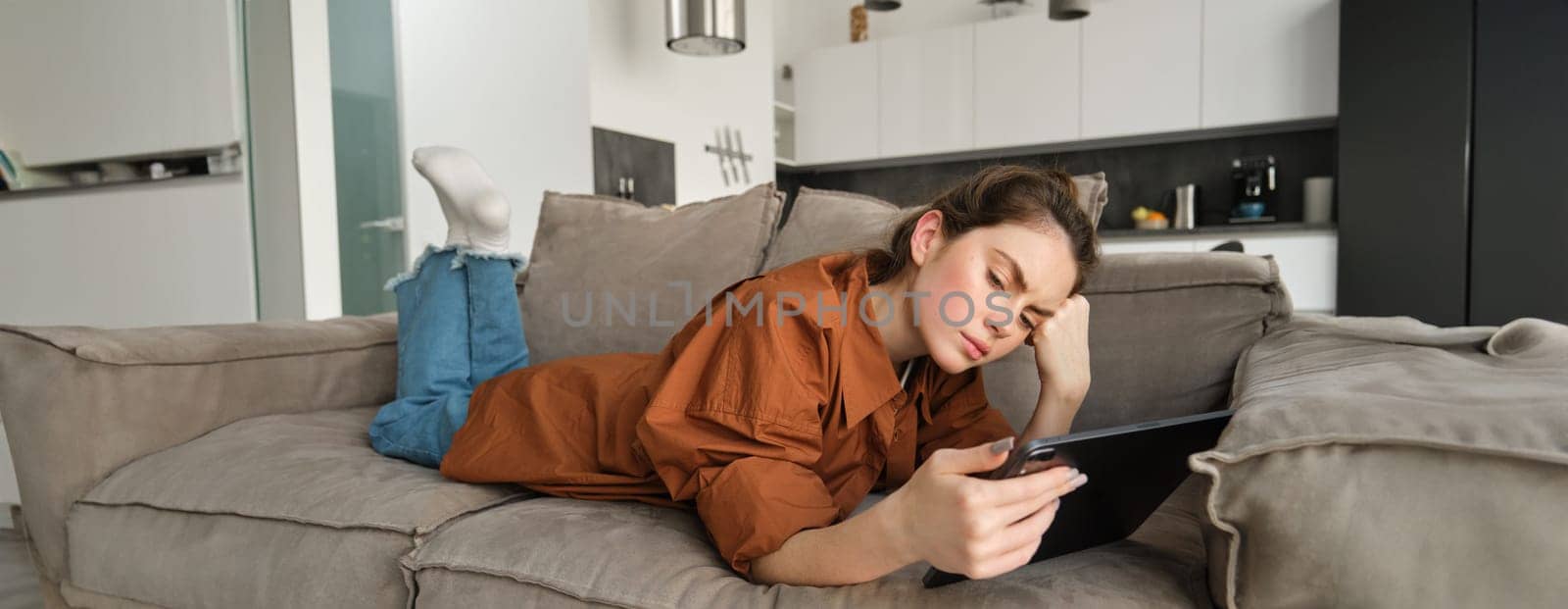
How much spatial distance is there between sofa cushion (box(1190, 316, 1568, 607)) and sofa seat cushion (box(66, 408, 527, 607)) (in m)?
0.90

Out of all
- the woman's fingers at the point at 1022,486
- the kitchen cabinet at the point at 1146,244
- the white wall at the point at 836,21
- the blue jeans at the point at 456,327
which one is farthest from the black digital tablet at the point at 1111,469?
the white wall at the point at 836,21

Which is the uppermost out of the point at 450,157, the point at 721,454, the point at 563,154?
the point at 563,154

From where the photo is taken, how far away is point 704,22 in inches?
143

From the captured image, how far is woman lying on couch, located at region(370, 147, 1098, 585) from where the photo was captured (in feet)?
2.58

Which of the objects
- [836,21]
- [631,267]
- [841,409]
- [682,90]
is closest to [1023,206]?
[841,409]

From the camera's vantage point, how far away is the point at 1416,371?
0.89 metres

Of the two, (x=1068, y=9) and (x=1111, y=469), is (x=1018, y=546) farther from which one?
(x=1068, y=9)

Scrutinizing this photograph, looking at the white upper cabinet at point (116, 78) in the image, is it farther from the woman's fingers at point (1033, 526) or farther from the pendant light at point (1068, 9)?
the pendant light at point (1068, 9)

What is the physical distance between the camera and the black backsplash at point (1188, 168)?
452 centimetres

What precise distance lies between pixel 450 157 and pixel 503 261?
0.21 metres

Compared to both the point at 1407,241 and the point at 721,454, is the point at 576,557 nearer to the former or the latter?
the point at 721,454

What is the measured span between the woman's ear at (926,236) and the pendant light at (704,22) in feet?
8.93

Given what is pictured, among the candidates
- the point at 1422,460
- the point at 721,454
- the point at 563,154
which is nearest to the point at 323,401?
the point at 721,454

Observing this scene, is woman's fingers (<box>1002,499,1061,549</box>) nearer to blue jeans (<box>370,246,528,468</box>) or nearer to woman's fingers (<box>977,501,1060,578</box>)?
woman's fingers (<box>977,501,1060,578</box>)
